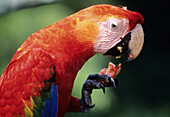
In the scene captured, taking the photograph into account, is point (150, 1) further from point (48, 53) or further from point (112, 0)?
point (48, 53)

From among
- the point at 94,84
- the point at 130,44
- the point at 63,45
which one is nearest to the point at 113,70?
the point at 94,84

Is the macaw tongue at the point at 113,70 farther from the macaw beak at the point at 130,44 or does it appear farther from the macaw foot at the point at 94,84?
the macaw beak at the point at 130,44

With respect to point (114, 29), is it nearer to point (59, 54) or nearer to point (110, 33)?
point (110, 33)

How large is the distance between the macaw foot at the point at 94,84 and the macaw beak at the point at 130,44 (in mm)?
158

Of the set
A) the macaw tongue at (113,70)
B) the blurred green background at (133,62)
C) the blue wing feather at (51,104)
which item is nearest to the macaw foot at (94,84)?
the macaw tongue at (113,70)

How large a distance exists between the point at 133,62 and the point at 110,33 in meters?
1.79

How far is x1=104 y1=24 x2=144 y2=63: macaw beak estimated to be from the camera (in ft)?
3.26

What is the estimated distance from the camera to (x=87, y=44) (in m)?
0.95

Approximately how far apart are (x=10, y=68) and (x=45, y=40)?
0.59ft

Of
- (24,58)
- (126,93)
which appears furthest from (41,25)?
(24,58)

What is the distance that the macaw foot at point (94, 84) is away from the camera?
112 cm

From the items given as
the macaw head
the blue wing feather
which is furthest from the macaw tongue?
the blue wing feather

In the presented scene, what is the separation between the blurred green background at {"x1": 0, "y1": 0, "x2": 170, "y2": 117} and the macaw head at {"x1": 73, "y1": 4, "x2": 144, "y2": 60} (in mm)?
1503

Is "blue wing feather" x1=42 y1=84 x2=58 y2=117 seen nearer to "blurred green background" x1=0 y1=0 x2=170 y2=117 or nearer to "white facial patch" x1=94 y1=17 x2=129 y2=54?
"white facial patch" x1=94 y1=17 x2=129 y2=54
